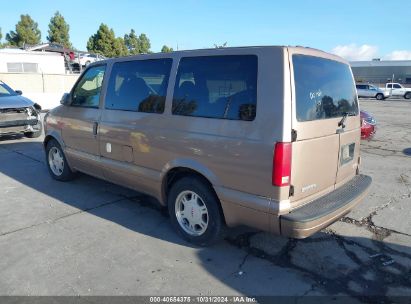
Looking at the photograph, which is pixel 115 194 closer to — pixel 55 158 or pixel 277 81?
pixel 55 158

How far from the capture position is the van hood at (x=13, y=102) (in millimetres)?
9213

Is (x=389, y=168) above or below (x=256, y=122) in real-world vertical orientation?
below

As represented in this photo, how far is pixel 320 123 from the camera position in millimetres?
3412

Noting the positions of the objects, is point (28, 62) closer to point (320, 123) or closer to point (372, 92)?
point (372, 92)

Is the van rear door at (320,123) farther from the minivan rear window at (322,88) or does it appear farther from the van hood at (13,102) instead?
the van hood at (13,102)

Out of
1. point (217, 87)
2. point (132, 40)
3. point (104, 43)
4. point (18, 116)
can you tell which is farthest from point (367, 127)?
point (132, 40)

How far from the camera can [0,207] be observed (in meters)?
5.12

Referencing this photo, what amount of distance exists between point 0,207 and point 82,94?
196 centimetres

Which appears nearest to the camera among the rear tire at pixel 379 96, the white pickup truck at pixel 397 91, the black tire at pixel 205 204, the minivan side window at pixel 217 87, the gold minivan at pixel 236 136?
the gold minivan at pixel 236 136

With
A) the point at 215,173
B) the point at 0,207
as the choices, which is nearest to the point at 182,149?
the point at 215,173

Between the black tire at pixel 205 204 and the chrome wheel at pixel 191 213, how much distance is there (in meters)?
0.04

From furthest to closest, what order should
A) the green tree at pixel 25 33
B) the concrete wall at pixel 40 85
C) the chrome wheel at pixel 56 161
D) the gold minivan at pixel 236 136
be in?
the green tree at pixel 25 33 → the concrete wall at pixel 40 85 → the chrome wheel at pixel 56 161 → the gold minivan at pixel 236 136

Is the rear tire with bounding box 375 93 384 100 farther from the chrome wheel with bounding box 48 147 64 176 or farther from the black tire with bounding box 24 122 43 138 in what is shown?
the chrome wheel with bounding box 48 147 64 176

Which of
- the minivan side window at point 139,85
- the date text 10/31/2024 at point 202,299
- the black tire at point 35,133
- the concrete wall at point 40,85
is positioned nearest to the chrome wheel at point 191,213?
the date text 10/31/2024 at point 202,299
